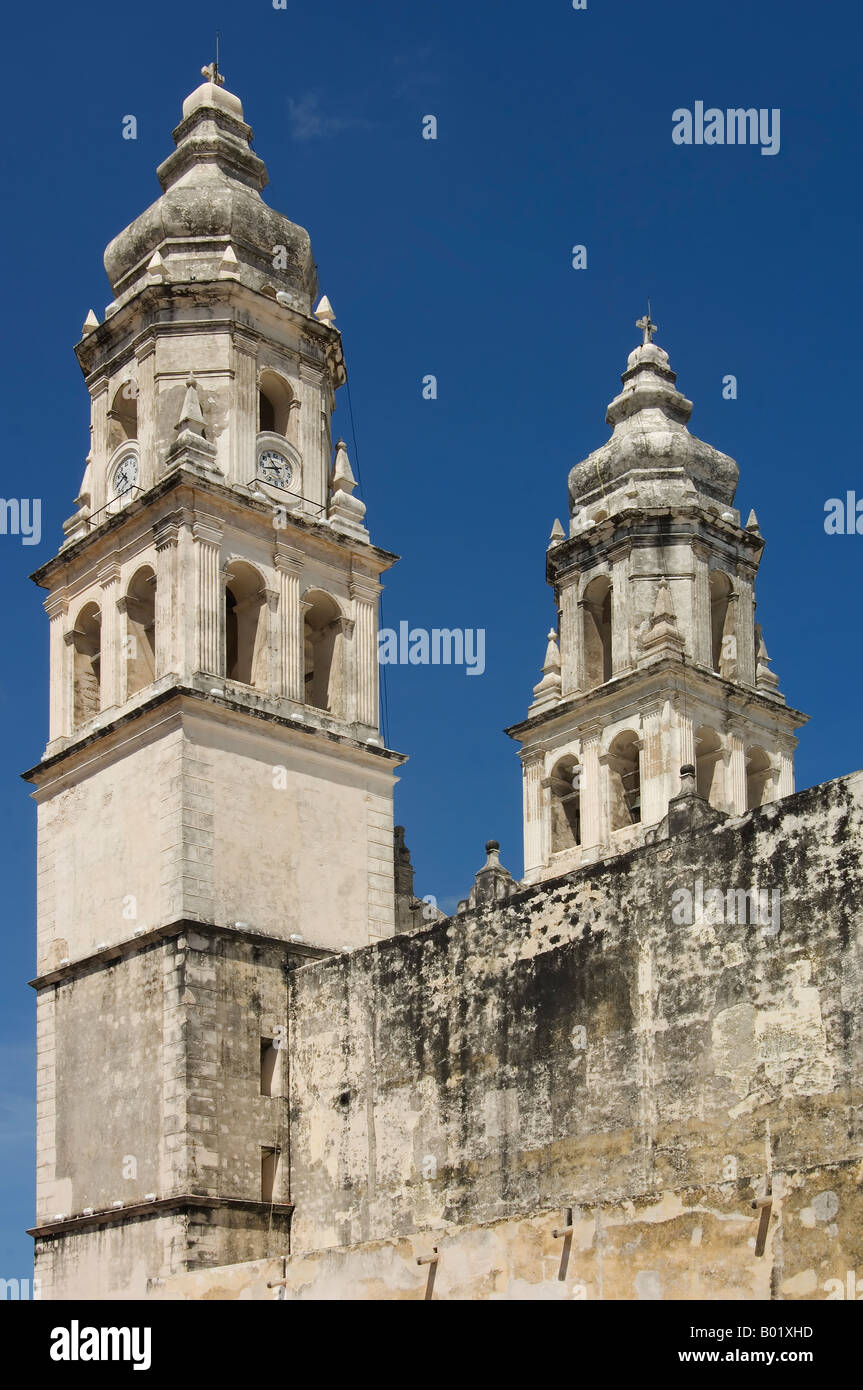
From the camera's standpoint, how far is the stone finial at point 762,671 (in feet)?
117

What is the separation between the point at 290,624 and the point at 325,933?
13.3 ft

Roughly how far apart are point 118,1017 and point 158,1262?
3061 millimetres

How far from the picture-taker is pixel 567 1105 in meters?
21.9

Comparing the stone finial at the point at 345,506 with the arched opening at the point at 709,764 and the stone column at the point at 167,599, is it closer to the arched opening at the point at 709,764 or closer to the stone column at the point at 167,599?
the stone column at the point at 167,599

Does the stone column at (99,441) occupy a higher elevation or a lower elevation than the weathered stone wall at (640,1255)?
higher

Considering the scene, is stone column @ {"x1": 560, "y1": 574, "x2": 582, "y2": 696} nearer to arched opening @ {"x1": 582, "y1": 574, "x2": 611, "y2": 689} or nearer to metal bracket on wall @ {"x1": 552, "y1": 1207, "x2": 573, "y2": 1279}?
arched opening @ {"x1": 582, "y1": 574, "x2": 611, "y2": 689}

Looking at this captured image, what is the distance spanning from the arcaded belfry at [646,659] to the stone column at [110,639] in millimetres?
9197

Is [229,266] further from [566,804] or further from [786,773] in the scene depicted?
[786,773]

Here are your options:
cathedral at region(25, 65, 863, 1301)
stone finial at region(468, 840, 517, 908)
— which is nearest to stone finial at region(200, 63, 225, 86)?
cathedral at region(25, 65, 863, 1301)

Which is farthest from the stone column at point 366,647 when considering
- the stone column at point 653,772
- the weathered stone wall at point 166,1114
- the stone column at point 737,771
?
the stone column at point 737,771

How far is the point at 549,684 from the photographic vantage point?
35875 mm

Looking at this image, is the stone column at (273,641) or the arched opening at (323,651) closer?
the stone column at (273,641)
